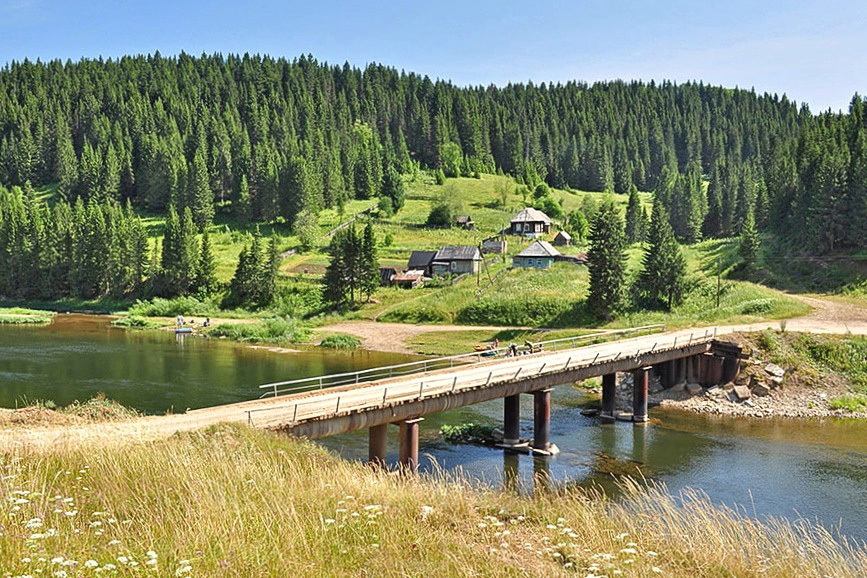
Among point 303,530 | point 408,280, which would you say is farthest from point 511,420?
point 408,280

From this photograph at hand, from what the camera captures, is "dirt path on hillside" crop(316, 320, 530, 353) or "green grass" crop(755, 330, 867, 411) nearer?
→ "green grass" crop(755, 330, 867, 411)

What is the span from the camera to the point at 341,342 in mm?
75188

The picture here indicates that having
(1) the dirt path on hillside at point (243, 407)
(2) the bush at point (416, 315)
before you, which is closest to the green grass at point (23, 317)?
(1) the dirt path on hillside at point (243, 407)

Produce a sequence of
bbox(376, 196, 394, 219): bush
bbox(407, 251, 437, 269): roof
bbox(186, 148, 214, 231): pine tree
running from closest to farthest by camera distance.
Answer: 1. bbox(407, 251, 437, 269): roof
2. bbox(186, 148, 214, 231): pine tree
3. bbox(376, 196, 394, 219): bush

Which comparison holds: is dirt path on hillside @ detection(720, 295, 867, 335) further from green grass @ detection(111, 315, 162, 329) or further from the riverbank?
green grass @ detection(111, 315, 162, 329)

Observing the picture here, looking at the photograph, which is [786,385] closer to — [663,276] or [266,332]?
[663,276]

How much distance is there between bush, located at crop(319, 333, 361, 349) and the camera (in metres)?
74.8

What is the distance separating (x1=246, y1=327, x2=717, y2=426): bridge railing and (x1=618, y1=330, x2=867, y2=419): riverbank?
5728mm

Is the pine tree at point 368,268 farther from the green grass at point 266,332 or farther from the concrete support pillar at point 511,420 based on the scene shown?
the concrete support pillar at point 511,420

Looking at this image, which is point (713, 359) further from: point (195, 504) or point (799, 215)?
point (799, 215)

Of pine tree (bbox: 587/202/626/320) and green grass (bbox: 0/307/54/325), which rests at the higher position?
pine tree (bbox: 587/202/626/320)

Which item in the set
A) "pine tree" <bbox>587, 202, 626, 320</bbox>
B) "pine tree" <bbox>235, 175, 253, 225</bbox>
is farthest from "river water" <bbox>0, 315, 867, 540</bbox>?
"pine tree" <bbox>235, 175, 253, 225</bbox>

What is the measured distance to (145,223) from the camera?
14200 cm

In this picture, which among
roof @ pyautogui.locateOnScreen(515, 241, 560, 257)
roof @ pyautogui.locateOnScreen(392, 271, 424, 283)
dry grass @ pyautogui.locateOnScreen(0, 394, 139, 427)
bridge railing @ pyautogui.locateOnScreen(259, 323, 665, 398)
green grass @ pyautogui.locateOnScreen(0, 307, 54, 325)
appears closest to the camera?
dry grass @ pyautogui.locateOnScreen(0, 394, 139, 427)
